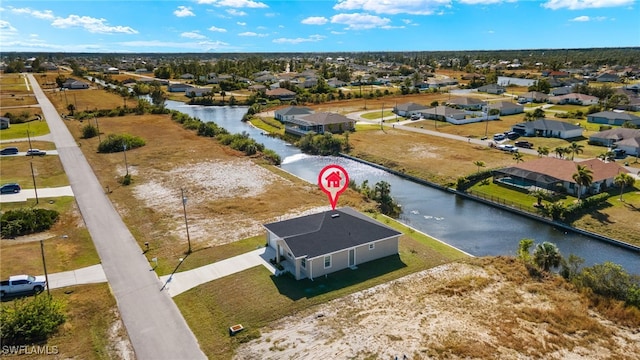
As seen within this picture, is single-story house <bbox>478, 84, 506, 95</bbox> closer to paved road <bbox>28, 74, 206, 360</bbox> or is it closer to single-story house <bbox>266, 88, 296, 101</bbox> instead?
single-story house <bbox>266, 88, 296, 101</bbox>

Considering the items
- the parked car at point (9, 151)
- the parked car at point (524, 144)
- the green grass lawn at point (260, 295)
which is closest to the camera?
the green grass lawn at point (260, 295)

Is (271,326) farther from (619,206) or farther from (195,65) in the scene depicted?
(195,65)

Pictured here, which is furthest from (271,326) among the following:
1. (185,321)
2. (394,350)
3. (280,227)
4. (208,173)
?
(208,173)

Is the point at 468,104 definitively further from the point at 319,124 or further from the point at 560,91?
the point at 319,124

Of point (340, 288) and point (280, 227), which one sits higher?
point (280, 227)

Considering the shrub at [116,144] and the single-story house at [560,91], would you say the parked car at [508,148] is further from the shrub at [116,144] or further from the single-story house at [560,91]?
the single-story house at [560,91]

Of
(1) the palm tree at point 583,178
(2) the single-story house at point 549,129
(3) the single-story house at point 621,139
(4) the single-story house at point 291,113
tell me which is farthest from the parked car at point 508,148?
(4) the single-story house at point 291,113

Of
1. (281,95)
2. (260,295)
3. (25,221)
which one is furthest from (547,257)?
(281,95)
